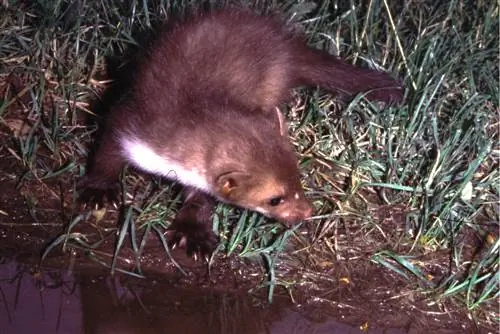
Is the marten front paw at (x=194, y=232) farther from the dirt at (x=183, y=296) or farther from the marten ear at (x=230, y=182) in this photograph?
the marten ear at (x=230, y=182)

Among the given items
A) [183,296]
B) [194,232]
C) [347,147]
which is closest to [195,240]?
[194,232]

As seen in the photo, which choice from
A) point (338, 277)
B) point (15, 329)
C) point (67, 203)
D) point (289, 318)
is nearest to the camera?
point (15, 329)

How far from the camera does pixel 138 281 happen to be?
3834 mm

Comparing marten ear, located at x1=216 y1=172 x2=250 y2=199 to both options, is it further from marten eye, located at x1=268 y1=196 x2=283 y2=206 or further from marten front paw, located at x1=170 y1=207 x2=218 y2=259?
marten front paw, located at x1=170 y1=207 x2=218 y2=259

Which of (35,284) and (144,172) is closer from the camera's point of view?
(35,284)

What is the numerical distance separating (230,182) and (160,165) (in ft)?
1.36

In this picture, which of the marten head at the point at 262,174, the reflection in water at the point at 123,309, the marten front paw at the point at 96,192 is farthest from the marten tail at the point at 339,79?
the reflection in water at the point at 123,309

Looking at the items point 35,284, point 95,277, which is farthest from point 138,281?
point 35,284

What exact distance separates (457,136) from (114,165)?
1723mm

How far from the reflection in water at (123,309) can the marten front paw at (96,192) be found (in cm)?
50

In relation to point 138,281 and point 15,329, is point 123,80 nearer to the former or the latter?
point 138,281

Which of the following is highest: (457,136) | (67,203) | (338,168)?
(457,136)

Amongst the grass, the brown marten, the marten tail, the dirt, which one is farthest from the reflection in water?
the marten tail

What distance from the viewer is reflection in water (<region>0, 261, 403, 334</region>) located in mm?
3551
